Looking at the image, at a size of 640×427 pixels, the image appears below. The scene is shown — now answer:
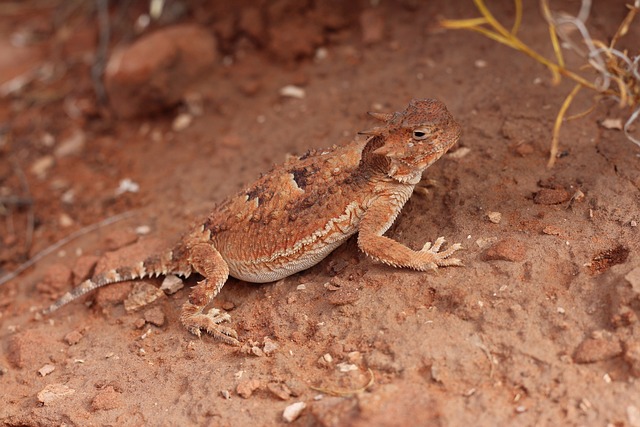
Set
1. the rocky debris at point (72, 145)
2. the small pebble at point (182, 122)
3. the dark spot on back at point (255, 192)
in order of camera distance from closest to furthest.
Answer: the dark spot on back at point (255, 192) < the small pebble at point (182, 122) < the rocky debris at point (72, 145)

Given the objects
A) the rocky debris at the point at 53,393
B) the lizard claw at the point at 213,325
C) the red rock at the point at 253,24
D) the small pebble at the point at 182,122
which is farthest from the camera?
the red rock at the point at 253,24

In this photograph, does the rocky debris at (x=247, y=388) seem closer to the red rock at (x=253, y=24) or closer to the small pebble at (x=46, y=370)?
the small pebble at (x=46, y=370)

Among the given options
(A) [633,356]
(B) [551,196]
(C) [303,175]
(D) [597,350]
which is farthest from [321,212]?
(A) [633,356]

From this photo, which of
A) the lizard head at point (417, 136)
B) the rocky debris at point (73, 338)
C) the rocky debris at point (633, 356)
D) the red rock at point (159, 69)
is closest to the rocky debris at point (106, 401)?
the rocky debris at point (73, 338)

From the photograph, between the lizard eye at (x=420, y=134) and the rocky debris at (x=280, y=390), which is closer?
the rocky debris at (x=280, y=390)

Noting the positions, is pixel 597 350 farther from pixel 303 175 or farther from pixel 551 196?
pixel 303 175

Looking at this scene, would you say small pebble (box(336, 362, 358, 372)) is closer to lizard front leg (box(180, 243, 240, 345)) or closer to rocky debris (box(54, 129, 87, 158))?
lizard front leg (box(180, 243, 240, 345))

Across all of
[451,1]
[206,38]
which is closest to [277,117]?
[206,38]
